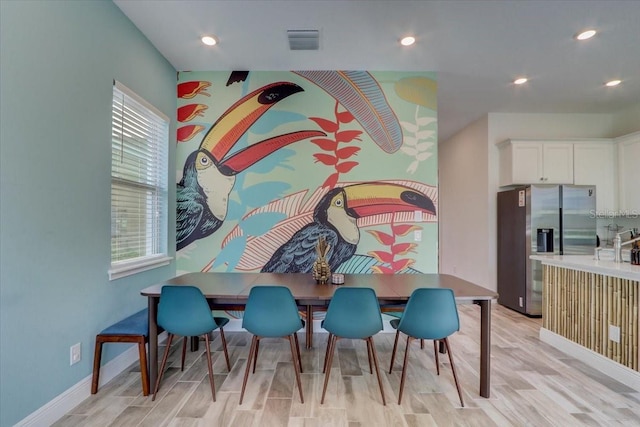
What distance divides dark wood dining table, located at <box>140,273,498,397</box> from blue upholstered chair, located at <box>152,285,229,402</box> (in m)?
0.09

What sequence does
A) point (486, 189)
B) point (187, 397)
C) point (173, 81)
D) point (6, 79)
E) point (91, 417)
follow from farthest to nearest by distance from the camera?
point (486, 189) < point (173, 81) < point (187, 397) < point (91, 417) < point (6, 79)

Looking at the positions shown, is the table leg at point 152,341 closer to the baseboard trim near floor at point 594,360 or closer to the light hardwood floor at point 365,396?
the light hardwood floor at point 365,396

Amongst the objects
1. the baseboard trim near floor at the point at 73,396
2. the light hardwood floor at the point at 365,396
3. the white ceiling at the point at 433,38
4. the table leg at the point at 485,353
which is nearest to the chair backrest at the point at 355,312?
the light hardwood floor at the point at 365,396

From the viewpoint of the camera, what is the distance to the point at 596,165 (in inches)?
172

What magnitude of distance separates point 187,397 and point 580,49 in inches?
188

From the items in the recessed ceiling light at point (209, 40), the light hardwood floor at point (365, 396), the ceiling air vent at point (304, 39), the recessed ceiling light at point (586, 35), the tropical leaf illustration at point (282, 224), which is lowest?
the light hardwood floor at point (365, 396)

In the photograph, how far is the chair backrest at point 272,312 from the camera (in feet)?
6.84

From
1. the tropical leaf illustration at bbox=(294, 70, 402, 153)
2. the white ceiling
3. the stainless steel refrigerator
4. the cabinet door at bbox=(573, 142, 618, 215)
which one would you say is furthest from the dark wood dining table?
the cabinet door at bbox=(573, 142, 618, 215)

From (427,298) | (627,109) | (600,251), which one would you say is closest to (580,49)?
(600,251)

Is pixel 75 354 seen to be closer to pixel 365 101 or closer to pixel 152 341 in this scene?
pixel 152 341

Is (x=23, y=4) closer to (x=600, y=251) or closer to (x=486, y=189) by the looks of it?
(x=600, y=251)

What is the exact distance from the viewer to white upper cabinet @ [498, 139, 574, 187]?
4.37 metres

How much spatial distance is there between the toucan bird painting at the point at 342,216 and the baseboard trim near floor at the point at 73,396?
1.54 m

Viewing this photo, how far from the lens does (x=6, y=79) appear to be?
161 cm
